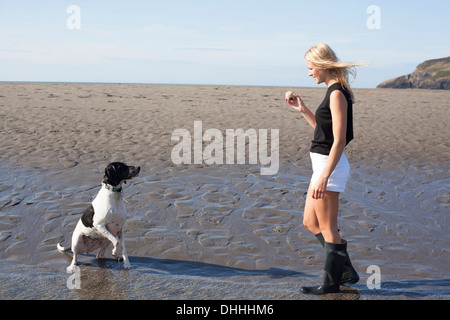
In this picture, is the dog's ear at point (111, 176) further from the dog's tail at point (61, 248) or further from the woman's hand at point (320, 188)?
the woman's hand at point (320, 188)

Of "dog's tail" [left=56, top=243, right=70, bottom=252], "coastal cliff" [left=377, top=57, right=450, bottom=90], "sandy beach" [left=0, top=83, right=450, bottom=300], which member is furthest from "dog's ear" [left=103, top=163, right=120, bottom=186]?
"coastal cliff" [left=377, top=57, right=450, bottom=90]

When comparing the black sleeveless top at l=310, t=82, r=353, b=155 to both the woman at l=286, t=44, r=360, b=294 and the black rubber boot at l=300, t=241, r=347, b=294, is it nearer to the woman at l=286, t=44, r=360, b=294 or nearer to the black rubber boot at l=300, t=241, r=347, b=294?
the woman at l=286, t=44, r=360, b=294

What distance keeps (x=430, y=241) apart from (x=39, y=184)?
22.2ft

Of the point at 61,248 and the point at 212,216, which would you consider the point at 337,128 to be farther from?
the point at 61,248

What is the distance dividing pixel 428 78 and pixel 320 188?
105848 millimetres

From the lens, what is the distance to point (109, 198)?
16.0 ft

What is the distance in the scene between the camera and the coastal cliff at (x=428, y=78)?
3629 inches

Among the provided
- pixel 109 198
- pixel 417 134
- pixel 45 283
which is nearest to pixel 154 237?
pixel 109 198

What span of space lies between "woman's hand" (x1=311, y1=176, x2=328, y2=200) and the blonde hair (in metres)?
0.83

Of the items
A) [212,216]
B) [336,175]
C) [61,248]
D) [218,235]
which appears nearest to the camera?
[336,175]

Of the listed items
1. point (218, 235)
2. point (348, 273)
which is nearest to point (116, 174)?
point (218, 235)

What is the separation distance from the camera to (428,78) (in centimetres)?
9681

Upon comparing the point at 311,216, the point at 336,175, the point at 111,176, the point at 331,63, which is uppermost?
the point at 331,63
